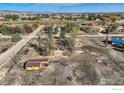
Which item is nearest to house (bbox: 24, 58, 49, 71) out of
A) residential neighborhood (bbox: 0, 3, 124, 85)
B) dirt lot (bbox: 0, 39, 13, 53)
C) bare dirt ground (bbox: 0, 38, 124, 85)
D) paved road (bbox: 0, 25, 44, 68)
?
residential neighborhood (bbox: 0, 3, 124, 85)

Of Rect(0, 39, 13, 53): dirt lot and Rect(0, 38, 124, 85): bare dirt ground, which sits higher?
Rect(0, 39, 13, 53): dirt lot

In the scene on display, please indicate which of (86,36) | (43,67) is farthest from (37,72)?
(86,36)

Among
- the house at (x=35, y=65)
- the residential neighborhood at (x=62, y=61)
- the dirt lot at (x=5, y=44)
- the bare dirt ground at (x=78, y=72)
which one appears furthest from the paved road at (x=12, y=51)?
the house at (x=35, y=65)

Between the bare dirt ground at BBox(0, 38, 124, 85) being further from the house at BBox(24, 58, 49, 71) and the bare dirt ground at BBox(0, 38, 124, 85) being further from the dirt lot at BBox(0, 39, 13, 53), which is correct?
the dirt lot at BBox(0, 39, 13, 53)

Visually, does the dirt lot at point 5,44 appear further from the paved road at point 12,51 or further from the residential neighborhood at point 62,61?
the paved road at point 12,51

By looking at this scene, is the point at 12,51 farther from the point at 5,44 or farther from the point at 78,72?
the point at 78,72

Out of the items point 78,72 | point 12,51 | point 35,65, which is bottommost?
point 78,72

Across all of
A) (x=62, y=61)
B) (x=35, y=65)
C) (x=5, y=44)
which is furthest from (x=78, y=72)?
(x=5, y=44)
